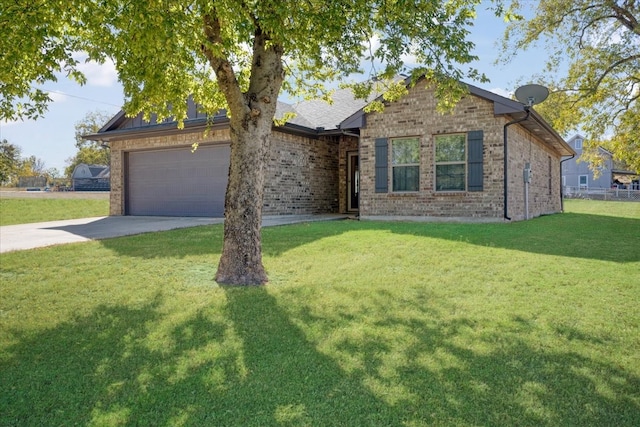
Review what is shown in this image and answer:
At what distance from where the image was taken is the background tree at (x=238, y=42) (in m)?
4.26

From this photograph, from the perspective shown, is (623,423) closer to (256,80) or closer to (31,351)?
(31,351)

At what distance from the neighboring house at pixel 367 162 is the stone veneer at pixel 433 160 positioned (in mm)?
26

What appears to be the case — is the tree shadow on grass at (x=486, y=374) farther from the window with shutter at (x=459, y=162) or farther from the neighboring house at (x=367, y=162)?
the window with shutter at (x=459, y=162)

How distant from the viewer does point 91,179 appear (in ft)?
134

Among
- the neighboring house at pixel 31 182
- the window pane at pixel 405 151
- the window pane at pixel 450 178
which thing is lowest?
the window pane at pixel 450 178

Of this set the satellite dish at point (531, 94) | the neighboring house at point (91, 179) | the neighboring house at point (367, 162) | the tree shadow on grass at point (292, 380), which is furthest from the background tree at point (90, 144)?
the tree shadow on grass at point (292, 380)

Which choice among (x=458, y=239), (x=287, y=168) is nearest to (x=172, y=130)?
(x=287, y=168)

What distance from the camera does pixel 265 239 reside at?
851cm

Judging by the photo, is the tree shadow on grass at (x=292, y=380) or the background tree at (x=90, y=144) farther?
the background tree at (x=90, y=144)

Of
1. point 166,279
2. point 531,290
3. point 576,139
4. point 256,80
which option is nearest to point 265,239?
point 166,279

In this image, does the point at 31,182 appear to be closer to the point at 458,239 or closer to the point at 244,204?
the point at 458,239

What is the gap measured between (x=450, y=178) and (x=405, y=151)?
Result: 1459mm

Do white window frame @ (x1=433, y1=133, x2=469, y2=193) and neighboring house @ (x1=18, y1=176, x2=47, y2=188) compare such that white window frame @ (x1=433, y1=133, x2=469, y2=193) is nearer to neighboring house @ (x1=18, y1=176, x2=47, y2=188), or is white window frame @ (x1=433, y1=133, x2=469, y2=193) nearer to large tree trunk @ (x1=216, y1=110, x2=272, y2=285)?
large tree trunk @ (x1=216, y1=110, x2=272, y2=285)

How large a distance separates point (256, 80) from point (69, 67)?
236 centimetres
